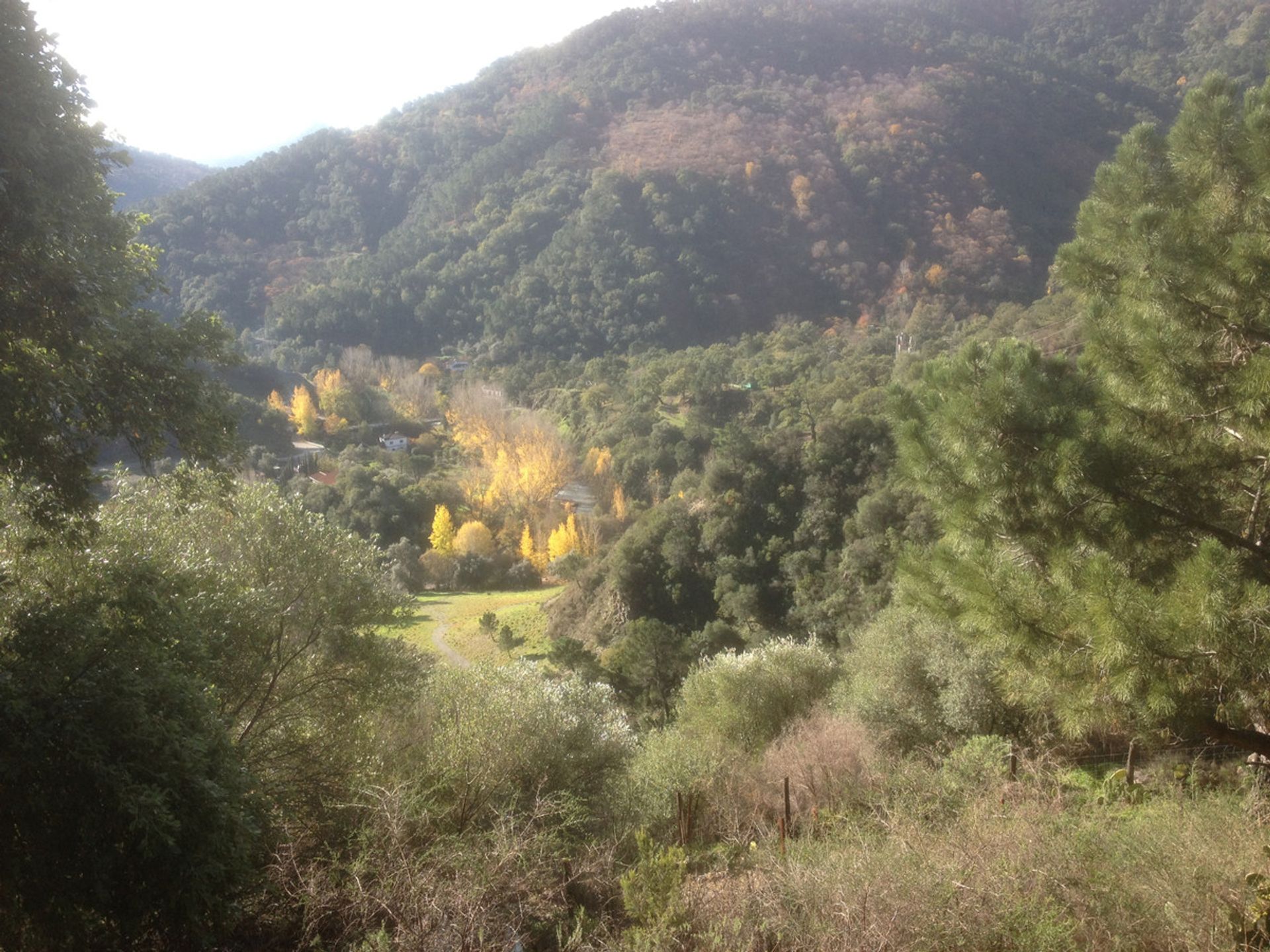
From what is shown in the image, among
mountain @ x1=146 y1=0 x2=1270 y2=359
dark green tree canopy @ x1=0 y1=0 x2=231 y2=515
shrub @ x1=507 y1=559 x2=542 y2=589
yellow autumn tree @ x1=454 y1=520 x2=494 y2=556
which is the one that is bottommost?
shrub @ x1=507 y1=559 x2=542 y2=589

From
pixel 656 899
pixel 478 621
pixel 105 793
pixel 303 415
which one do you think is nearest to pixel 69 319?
pixel 105 793

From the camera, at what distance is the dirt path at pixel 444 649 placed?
17542 millimetres

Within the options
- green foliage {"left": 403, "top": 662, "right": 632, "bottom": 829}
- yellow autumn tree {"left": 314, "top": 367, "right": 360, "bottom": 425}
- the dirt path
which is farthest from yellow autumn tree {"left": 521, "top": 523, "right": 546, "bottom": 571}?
green foliage {"left": 403, "top": 662, "right": 632, "bottom": 829}

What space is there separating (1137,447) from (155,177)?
59889 millimetres

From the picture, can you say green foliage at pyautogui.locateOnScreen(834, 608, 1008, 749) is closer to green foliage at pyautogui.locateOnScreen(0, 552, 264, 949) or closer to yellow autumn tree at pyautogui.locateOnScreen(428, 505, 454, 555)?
green foliage at pyautogui.locateOnScreen(0, 552, 264, 949)

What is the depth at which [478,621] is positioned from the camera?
21.2 m

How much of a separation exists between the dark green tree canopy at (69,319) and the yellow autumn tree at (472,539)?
21611 millimetres

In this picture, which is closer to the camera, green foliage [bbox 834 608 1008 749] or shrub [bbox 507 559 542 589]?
green foliage [bbox 834 608 1008 749]

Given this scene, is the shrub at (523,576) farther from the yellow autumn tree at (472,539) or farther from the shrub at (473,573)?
the yellow autumn tree at (472,539)

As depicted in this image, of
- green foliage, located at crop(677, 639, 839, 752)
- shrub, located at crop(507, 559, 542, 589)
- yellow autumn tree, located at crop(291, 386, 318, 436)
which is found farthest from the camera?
yellow autumn tree, located at crop(291, 386, 318, 436)

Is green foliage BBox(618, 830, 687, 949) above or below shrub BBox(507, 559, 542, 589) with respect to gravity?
above

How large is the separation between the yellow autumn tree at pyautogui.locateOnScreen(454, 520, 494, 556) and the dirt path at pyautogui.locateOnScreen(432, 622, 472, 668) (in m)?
4.69

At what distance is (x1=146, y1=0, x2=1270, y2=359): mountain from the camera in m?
41.2

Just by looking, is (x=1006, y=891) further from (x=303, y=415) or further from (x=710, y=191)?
(x=710, y=191)
